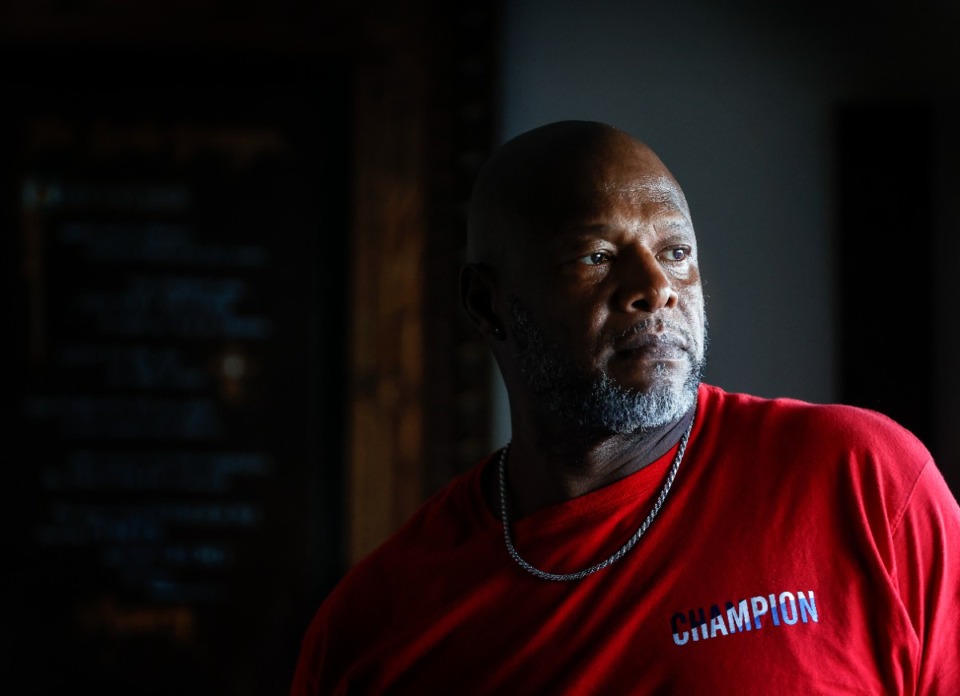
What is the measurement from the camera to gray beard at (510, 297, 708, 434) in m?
0.94

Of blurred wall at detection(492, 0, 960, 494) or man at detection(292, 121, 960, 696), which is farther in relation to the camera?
blurred wall at detection(492, 0, 960, 494)

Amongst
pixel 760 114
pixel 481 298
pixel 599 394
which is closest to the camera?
pixel 599 394

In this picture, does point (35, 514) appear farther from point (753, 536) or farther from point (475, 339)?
point (753, 536)

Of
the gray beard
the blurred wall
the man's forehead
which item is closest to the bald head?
the man's forehead

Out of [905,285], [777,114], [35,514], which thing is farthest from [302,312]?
[905,285]

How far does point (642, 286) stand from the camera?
94cm

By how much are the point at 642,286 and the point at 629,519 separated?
0.73ft

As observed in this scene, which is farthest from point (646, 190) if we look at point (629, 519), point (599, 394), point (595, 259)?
point (629, 519)

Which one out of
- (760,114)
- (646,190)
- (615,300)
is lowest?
(615,300)

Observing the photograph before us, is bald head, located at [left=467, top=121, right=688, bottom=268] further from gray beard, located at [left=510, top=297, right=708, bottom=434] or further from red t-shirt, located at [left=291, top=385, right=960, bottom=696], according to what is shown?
red t-shirt, located at [left=291, top=385, right=960, bottom=696]

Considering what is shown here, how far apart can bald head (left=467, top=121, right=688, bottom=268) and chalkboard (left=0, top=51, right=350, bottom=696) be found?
0.81 metres

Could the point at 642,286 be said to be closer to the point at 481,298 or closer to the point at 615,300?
the point at 615,300

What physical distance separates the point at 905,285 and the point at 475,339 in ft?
2.43

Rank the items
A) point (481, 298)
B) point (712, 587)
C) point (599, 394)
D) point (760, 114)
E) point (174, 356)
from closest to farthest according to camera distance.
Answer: point (712, 587) → point (599, 394) → point (481, 298) → point (760, 114) → point (174, 356)
